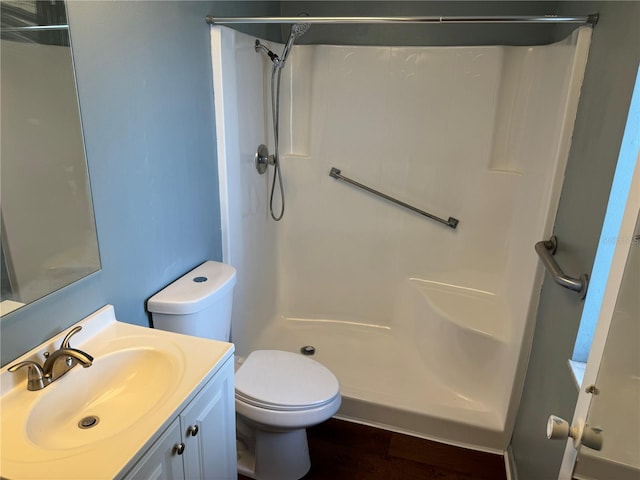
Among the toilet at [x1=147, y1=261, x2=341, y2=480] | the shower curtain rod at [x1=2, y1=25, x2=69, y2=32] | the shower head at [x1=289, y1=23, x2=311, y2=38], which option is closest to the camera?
the shower curtain rod at [x1=2, y1=25, x2=69, y2=32]

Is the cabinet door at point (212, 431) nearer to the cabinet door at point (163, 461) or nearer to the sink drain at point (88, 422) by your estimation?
the cabinet door at point (163, 461)

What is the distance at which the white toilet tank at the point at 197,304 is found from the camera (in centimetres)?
152

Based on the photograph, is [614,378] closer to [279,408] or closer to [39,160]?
[279,408]

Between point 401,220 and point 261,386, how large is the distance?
1.31 m

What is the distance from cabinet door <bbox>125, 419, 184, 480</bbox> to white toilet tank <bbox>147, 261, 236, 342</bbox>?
0.51 m

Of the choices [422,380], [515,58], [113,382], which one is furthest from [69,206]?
[515,58]

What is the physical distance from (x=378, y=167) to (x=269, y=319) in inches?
43.4

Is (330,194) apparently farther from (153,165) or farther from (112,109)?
(112,109)

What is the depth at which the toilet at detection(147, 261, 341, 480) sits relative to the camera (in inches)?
61.2

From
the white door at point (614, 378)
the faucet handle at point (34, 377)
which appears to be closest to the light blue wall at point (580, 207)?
the white door at point (614, 378)

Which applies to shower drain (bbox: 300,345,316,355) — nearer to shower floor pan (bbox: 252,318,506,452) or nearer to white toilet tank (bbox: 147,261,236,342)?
shower floor pan (bbox: 252,318,506,452)

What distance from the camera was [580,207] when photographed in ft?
4.57

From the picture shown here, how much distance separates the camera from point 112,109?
1.30 metres

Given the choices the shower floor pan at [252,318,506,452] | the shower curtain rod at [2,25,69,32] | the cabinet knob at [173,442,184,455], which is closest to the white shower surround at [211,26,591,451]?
the shower floor pan at [252,318,506,452]
